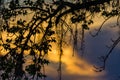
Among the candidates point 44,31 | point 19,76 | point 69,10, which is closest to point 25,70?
point 19,76

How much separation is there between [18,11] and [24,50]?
0.87 meters

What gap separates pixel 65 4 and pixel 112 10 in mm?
975

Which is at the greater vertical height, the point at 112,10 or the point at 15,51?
the point at 112,10

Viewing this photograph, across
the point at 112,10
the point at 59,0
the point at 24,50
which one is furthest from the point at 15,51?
the point at 112,10

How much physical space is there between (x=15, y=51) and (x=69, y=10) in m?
1.51

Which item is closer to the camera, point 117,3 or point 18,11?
point 117,3

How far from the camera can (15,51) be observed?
27.5ft

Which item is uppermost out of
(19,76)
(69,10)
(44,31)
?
(69,10)

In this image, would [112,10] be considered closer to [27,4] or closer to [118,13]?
[118,13]

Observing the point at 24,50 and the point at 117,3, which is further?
the point at 24,50

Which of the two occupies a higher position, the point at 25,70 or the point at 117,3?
the point at 117,3

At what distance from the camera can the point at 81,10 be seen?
806 centimetres

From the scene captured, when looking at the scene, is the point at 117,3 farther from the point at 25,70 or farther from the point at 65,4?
the point at 25,70

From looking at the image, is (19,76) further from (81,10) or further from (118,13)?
(118,13)
